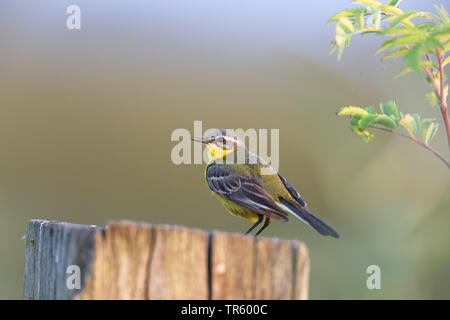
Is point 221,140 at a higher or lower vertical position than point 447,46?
higher

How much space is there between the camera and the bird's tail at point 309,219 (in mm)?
4309

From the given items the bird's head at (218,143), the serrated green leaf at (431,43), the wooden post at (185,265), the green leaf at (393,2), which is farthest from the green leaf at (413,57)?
the bird's head at (218,143)

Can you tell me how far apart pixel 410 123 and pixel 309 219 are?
1814mm

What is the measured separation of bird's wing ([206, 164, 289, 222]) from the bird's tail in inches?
3.2

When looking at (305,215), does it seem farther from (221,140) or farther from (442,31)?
(442,31)

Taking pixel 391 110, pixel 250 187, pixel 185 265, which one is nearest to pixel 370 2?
pixel 391 110

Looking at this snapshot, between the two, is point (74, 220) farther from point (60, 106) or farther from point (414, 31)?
point (414, 31)

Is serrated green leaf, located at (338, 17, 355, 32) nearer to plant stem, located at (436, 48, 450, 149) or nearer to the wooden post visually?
plant stem, located at (436, 48, 450, 149)

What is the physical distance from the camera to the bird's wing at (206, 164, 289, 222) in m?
4.97

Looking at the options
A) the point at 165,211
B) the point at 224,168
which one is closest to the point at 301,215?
the point at 224,168

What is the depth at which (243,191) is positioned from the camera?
208 inches

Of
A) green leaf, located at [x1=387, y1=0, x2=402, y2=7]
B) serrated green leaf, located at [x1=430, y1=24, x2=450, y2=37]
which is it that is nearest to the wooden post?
serrated green leaf, located at [x1=430, y1=24, x2=450, y2=37]

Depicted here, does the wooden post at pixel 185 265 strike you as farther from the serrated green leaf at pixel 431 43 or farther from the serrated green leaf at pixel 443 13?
the serrated green leaf at pixel 443 13
